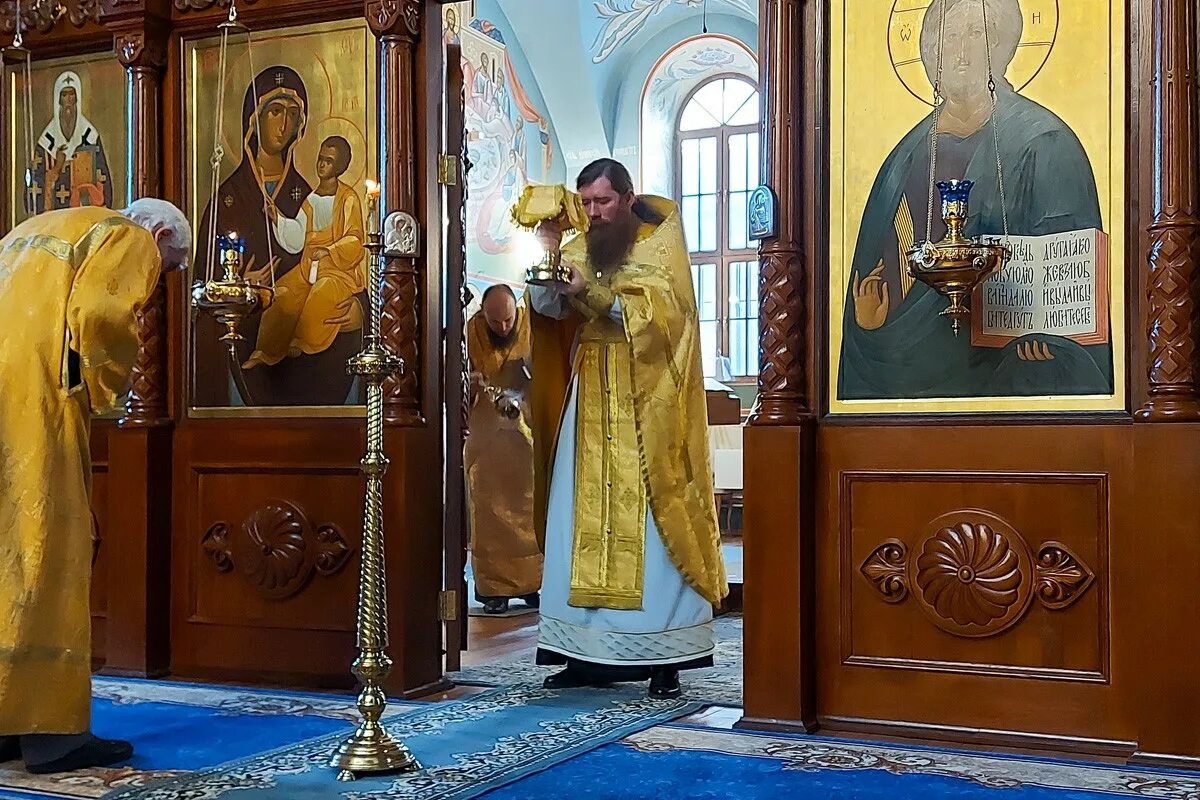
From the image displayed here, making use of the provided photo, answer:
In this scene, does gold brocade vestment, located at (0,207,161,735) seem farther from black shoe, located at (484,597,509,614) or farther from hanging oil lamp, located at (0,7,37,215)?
black shoe, located at (484,597,509,614)

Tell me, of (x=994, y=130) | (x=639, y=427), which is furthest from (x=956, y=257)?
(x=639, y=427)

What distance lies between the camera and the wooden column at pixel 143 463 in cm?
653

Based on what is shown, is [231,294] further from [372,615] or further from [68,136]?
[372,615]

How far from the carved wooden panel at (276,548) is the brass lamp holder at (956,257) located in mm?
2660

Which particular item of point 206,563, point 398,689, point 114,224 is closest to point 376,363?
point 114,224

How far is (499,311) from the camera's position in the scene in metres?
9.20

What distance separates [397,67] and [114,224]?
68.6 inches

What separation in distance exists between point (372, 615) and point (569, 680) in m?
1.80

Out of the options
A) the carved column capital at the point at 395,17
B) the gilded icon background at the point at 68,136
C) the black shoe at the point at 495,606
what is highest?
the carved column capital at the point at 395,17

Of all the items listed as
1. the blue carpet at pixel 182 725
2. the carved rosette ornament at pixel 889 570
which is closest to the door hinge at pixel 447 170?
the blue carpet at pixel 182 725

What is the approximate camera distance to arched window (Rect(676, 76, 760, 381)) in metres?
16.7

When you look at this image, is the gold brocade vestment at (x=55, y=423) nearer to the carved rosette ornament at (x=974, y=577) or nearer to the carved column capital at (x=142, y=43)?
the carved column capital at (x=142, y=43)

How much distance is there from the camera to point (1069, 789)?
4312 millimetres

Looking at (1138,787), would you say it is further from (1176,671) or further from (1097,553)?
(1097,553)
